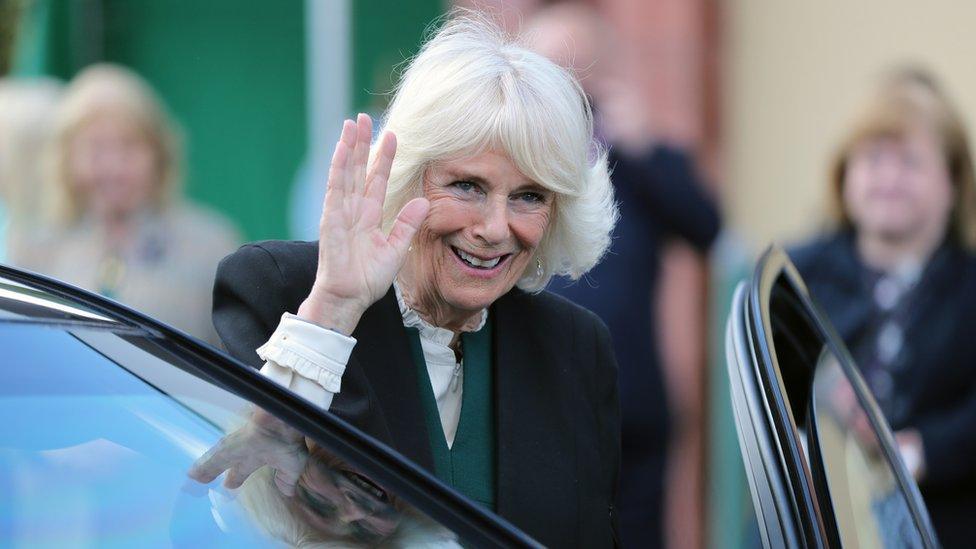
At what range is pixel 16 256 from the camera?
489 cm

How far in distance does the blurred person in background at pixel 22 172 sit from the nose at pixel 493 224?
281cm

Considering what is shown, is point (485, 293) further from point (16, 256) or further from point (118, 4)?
point (118, 4)

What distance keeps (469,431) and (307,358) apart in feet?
1.37

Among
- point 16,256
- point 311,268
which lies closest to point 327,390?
point 311,268

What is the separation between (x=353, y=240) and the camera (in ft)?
7.47

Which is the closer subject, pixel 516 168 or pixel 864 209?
pixel 516 168

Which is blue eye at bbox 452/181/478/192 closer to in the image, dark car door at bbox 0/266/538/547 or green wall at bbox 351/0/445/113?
dark car door at bbox 0/266/538/547

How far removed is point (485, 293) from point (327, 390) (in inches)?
17.3

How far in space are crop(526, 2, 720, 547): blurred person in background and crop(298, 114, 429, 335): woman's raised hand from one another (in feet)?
6.11

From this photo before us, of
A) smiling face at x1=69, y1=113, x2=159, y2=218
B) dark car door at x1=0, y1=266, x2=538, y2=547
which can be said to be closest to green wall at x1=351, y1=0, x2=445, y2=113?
smiling face at x1=69, y1=113, x2=159, y2=218

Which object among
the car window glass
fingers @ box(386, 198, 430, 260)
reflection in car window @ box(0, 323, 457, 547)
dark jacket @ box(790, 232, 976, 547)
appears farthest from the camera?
dark jacket @ box(790, 232, 976, 547)

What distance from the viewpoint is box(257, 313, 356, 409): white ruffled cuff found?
6.99 feet

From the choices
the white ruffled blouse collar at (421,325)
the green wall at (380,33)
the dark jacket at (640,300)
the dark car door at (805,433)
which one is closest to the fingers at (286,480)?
the dark car door at (805,433)

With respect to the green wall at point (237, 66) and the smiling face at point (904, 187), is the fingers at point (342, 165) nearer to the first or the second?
the smiling face at point (904, 187)
